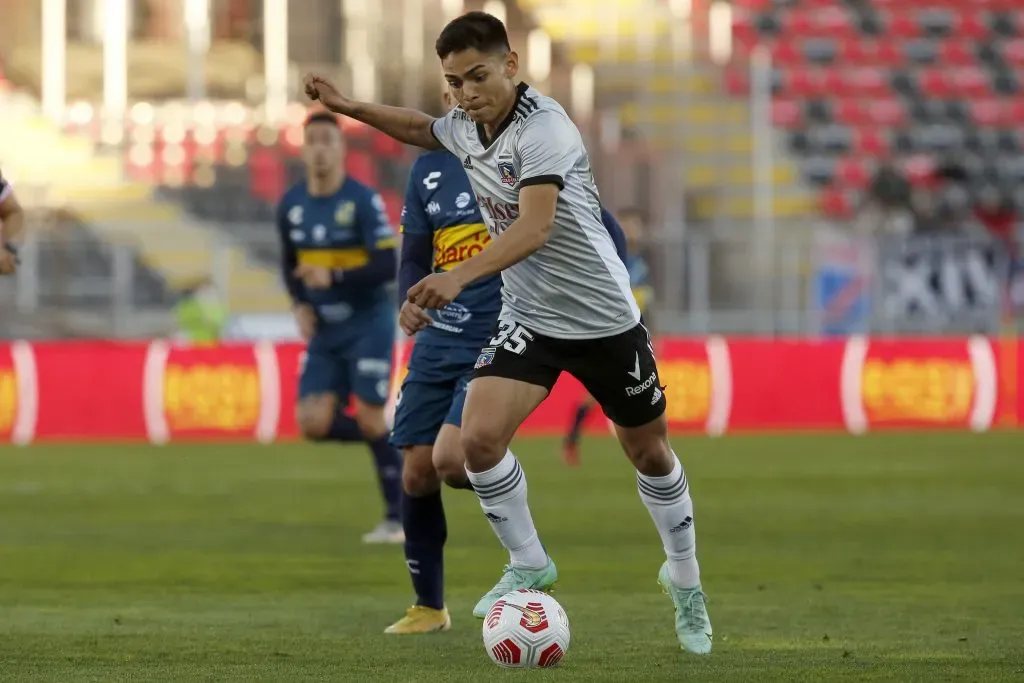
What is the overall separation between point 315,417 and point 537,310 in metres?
5.39

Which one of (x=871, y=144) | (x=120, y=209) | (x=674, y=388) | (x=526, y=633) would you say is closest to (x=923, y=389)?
(x=674, y=388)

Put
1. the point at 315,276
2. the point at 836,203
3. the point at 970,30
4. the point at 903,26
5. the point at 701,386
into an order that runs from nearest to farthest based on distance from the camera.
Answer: the point at 315,276 → the point at 701,386 → the point at 836,203 → the point at 903,26 → the point at 970,30

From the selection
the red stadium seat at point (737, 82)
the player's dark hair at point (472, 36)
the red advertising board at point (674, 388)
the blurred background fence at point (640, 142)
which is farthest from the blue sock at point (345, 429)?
the red stadium seat at point (737, 82)

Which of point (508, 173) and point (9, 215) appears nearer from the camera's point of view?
point (508, 173)

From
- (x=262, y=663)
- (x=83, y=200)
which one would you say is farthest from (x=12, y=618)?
(x=83, y=200)

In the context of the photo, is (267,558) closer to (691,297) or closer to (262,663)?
(262,663)

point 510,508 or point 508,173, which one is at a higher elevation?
point 508,173

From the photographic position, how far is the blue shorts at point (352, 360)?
11.9 metres

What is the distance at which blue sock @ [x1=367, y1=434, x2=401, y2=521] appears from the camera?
11.9 m

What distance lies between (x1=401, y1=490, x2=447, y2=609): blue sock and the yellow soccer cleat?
37 millimetres

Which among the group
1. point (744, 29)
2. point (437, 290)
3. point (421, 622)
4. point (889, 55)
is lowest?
point (421, 622)

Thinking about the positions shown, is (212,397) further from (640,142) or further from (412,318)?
(412,318)

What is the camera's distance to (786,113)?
32312mm

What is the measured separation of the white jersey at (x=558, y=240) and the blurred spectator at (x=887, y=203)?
21492mm
